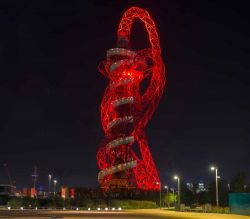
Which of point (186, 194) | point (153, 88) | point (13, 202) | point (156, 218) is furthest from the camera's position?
point (186, 194)

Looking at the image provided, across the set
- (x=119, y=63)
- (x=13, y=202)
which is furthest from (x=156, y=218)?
(x=13, y=202)

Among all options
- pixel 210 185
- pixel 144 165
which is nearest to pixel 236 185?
pixel 210 185

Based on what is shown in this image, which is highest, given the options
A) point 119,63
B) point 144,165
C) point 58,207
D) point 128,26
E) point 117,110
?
point 128,26

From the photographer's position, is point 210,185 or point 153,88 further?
point 210,185

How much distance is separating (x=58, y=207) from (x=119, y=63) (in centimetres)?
1973

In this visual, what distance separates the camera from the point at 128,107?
65312mm

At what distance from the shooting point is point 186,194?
77562 mm

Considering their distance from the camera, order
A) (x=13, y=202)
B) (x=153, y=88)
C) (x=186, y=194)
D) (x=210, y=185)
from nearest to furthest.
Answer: (x=153, y=88)
(x=13, y=202)
(x=210, y=185)
(x=186, y=194)

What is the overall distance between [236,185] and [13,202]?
29515mm

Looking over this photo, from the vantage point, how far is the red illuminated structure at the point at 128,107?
6250 centimetres

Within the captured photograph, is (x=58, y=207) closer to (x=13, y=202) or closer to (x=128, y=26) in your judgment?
(x=13, y=202)

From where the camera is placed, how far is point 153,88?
62281 mm

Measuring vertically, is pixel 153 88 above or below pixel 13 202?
above

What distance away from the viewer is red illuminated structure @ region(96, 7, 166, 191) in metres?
62.5
